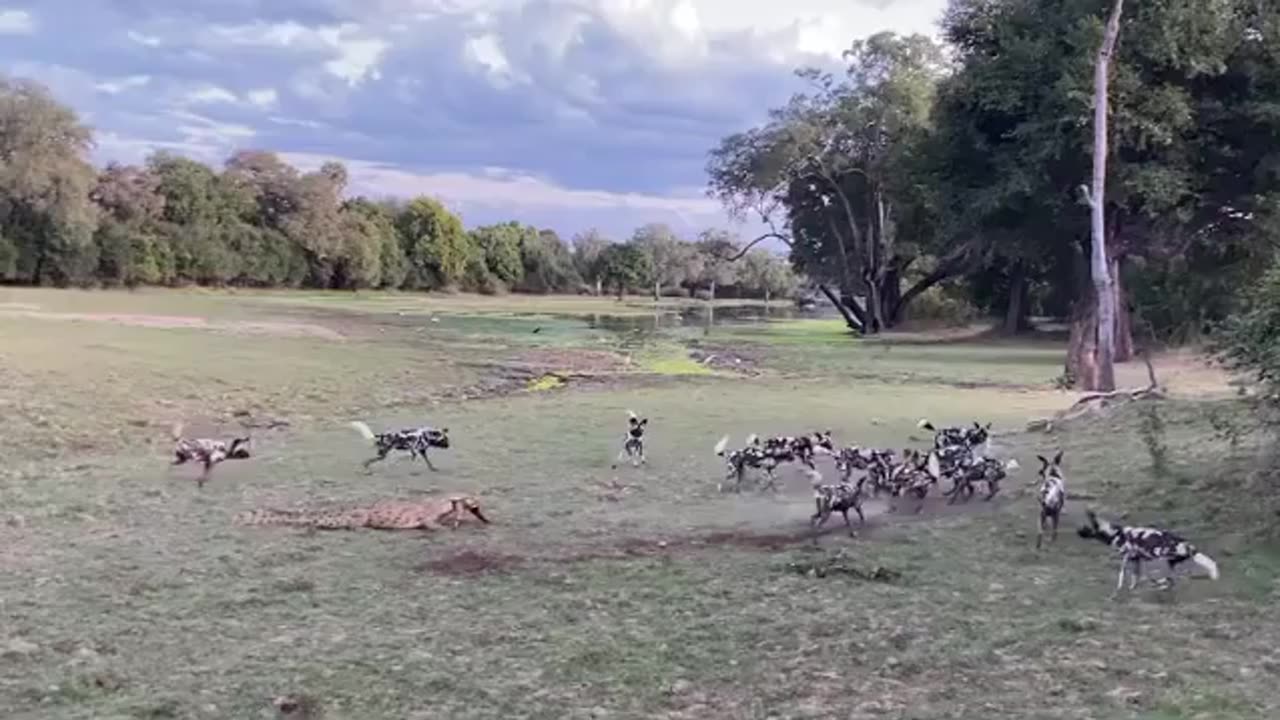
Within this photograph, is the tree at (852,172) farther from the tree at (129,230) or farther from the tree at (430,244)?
the tree at (430,244)

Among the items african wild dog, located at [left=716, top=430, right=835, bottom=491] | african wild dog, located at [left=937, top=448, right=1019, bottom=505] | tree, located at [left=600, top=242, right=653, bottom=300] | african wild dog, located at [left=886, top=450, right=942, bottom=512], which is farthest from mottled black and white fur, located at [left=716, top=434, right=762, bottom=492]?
tree, located at [left=600, top=242, right=653, bottom=300]

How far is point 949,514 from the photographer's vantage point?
13.6m

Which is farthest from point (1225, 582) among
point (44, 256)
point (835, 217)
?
point (44, 256)

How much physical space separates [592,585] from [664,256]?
545 feet

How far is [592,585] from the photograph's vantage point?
10273 mm

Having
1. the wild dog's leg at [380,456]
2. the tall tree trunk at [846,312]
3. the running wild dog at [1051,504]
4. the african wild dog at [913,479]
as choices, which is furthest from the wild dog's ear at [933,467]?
the tall tree trunk at [846,312]

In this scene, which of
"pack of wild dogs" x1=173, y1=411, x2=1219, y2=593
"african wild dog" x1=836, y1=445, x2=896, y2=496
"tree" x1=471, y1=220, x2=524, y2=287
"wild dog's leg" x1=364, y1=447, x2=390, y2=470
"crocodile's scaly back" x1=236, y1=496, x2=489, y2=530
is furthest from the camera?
"tree" x1=471, y1=220, x2=524, y2=287

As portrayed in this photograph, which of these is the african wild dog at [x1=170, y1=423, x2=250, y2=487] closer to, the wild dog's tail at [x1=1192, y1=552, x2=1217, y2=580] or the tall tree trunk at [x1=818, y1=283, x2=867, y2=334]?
the wild dog's tail at [x1=1192, y1=552, x2=1217, y2=580]

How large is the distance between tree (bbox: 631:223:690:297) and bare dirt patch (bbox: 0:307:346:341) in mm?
119265

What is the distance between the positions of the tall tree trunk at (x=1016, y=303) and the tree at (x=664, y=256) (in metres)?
107

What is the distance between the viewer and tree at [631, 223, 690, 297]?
17300 centimetres

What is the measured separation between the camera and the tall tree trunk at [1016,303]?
64.4m

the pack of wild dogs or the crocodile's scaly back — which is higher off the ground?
the pack of wild dogs

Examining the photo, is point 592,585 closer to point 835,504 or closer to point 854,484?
point 835,504
